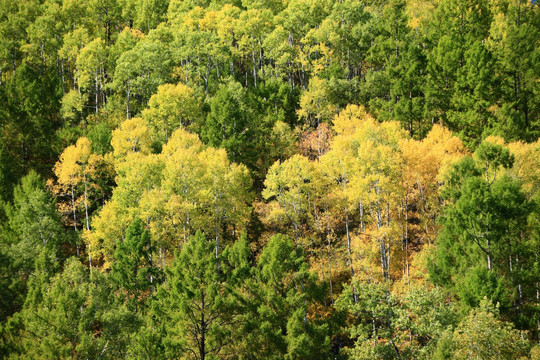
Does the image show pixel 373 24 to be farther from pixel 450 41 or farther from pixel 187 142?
pixel 187 142

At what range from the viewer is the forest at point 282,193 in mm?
36906

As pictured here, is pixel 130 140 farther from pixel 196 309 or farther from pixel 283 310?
pixel 283 310

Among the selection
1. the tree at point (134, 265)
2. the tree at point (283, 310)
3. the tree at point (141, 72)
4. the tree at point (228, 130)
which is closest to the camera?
the tree at point (283, 310)

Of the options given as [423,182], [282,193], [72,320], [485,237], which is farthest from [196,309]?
[423,182]

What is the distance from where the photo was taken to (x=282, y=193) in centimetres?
4700

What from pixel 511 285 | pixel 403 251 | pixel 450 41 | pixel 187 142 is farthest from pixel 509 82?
pixel 187 142

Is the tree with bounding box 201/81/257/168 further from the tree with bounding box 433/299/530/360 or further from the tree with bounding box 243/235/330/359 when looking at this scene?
the tree with bounding box 433/299/530/360

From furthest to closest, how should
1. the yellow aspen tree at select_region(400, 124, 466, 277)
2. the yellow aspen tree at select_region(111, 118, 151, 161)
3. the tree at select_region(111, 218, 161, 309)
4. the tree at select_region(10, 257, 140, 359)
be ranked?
the yellow aspen tree at select_region(111, 118, 151, 161) → the yellow aspen tree at select_region(400, 124, 466, 277) → the tree at select_region(111, 218, 161, 309) → the tree at select_region(10, 257, 140, 359)

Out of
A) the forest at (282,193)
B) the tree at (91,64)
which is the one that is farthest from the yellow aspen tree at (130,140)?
the tree at (91,64)

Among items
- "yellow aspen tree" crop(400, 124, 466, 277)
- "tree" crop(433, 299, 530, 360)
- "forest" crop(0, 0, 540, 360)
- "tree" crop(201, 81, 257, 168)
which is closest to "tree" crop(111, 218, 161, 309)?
"forest" crop(0, 0, 540, 360)

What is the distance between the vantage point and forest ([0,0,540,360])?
3691 cm

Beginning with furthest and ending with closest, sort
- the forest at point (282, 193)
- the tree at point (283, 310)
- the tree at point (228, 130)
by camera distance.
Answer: the tree at point (228, 130) → the tree at point (283, 310) → the forest at point (282, 193)

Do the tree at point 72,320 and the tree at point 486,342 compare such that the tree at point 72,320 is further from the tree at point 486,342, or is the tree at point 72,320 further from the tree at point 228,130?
the tree at point 486,342

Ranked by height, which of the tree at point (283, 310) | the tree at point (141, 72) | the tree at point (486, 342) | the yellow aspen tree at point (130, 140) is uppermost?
the tree at point (141, 72)
